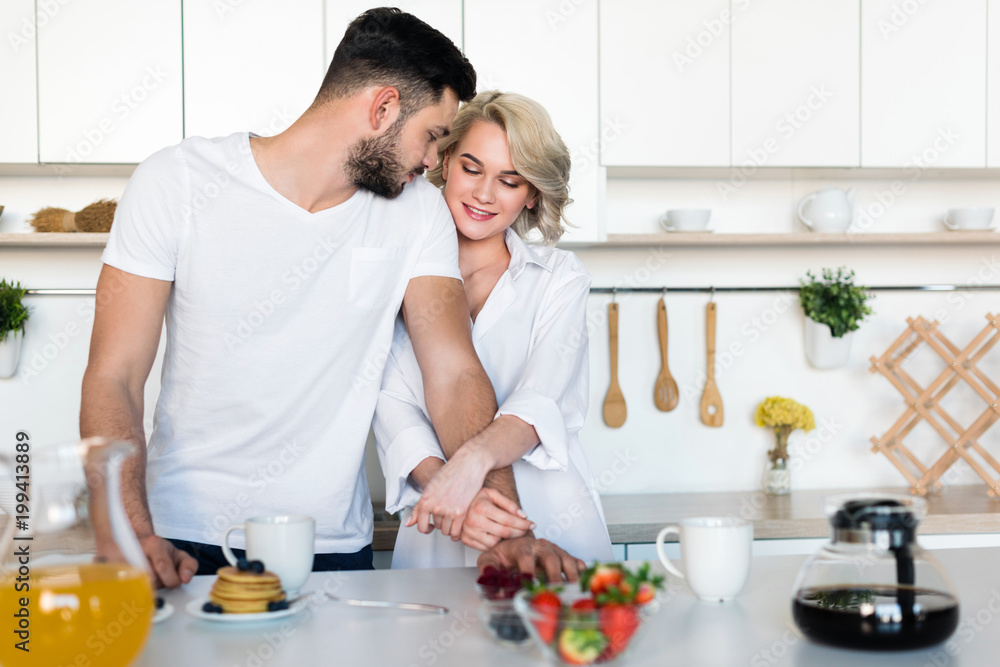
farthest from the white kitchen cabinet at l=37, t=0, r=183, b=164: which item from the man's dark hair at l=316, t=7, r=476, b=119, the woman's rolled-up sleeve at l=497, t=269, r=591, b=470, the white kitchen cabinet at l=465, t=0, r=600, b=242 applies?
the woman's rolled-up sleeve at l=497, t=269, r=591, b=470

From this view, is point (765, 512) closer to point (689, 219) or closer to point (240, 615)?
point (689, 219)

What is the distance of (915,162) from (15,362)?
243 cm

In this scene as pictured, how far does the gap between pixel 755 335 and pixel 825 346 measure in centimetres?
20

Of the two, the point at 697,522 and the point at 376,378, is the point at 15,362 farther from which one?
the point at 697,522

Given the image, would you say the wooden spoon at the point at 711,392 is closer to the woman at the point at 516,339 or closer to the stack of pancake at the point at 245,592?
the woman at the point at 516,339

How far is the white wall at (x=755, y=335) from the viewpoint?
8.24ft

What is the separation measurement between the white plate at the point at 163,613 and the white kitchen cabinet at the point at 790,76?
183cm

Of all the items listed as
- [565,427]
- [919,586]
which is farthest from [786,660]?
[565,427]

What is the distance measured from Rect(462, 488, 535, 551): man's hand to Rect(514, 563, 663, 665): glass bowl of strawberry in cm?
45

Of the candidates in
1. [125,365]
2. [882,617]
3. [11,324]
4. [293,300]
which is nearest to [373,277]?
[293,300]

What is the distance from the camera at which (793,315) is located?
8.45ft

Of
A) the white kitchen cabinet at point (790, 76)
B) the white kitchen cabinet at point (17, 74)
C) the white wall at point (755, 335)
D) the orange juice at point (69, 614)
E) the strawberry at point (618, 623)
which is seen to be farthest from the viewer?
the white wall at point (755, 335)

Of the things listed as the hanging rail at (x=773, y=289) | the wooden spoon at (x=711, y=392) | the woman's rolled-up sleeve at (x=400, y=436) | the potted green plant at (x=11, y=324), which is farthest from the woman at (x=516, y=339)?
the potted green plant at (x=11, y=324)

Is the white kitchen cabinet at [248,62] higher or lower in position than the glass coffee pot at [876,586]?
higher
